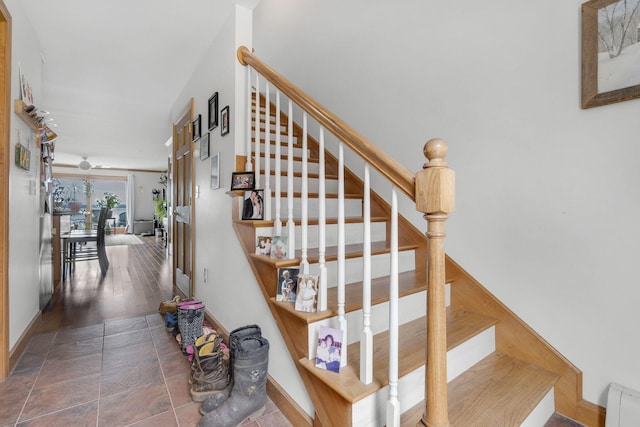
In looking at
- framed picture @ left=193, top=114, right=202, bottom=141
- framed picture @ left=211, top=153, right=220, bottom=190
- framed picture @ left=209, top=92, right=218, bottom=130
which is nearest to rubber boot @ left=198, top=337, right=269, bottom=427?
framed picture @ left=211, top=153, right=220, bottom=190

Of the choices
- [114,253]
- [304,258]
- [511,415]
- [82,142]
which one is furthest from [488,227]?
[82,142]

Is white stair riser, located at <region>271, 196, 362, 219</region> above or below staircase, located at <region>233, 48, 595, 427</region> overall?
above

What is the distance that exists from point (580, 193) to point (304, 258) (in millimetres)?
1204

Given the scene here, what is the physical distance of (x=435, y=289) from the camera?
2.88 ft

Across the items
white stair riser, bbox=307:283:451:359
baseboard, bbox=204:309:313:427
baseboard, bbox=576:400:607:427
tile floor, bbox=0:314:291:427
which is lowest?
tile floor, bbox=0:314:291:427

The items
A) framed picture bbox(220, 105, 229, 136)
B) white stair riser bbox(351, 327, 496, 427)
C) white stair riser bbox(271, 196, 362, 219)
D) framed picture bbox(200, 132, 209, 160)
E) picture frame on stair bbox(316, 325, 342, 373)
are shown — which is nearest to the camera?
white stair riser bbox(351, 327, 496, 427)

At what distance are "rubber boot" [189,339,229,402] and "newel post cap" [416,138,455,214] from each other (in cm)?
142

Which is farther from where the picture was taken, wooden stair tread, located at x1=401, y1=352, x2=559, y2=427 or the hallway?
the hallway

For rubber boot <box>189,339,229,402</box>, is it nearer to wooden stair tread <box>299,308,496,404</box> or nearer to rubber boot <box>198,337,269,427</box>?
rubber boot <box>198,337,269,427</box>

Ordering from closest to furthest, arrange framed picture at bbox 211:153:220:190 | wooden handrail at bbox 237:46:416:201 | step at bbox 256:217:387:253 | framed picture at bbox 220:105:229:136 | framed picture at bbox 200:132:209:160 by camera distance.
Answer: wooden handrail at bbox 237:46:416:201
step at bbox 256:217:387:253
framed picture at bbox 220:105:229:136
framed picture at bbox 211:153:220:190
framed picture at bbox 200:132:209:160

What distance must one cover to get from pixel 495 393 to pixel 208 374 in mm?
1363

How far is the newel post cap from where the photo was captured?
842 millimetres

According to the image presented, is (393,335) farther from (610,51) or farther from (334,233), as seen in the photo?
(610,51)

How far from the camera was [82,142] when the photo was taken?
7016mm
